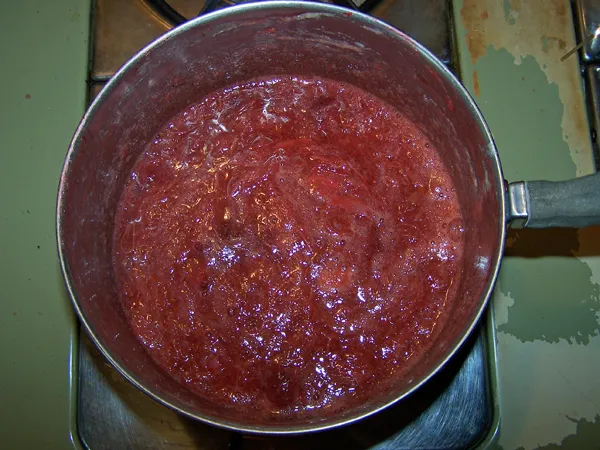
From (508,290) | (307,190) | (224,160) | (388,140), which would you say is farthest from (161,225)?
(508,290)

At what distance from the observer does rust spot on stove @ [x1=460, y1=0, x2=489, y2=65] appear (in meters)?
1.13

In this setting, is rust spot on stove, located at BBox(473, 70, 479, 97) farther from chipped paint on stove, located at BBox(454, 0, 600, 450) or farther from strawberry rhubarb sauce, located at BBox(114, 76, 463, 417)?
strawberry rhubarb sauce, located at BBox(114, 76, 463, 417)

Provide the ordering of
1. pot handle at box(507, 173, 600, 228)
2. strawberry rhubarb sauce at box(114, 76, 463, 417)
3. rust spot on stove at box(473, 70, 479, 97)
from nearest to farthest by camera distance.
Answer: pot handle at box(507, 173, 600, 228) → strawberry rhubarb sauce at box(114, 76, 463, 417) → rust spot on stove at box(473, 70, 479, 97)

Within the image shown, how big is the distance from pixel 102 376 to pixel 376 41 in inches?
34.1

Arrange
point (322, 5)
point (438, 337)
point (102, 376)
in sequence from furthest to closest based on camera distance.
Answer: point (102, 376), point (438, 337), point (322, 5)

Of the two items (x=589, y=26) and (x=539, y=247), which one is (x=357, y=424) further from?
(x=589, y=26)

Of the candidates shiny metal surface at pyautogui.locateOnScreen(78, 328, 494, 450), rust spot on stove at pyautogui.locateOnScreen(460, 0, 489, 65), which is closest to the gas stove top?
shiny metal surface at pyautogui.locateOnScreen(78, 328, 494, 450)

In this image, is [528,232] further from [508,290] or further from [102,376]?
[102,376]

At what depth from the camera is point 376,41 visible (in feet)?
3.01

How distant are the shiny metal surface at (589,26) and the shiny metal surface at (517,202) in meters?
0.53

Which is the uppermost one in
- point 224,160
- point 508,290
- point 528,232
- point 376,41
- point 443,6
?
point 443,6

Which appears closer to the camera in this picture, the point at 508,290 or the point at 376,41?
the point at 376,41

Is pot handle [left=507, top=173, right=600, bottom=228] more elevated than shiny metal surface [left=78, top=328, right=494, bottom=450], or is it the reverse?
pot handle [left=507, top=173, right=600, bottom=228]

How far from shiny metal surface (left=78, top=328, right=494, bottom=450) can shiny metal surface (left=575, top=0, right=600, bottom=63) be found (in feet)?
2.17
